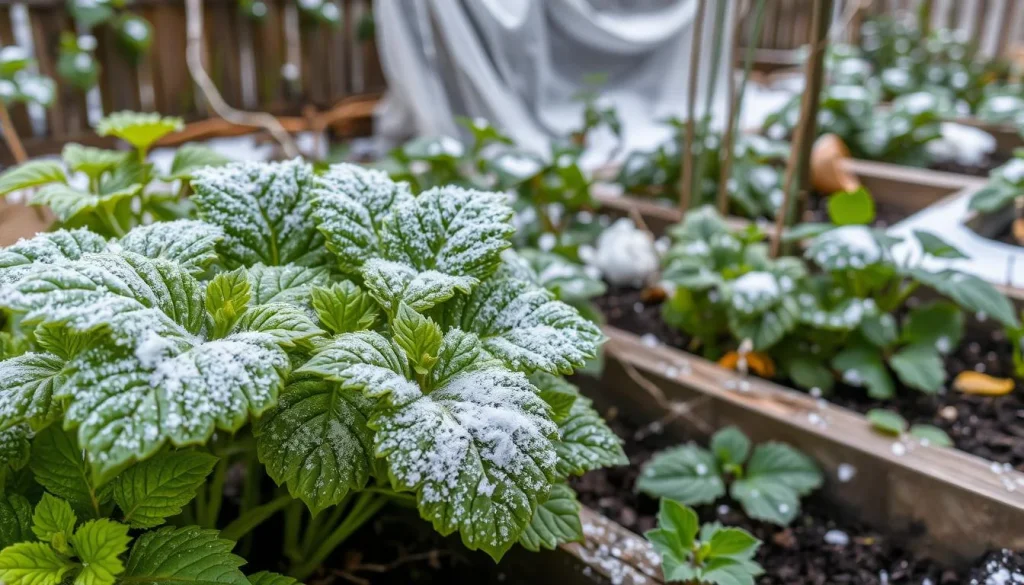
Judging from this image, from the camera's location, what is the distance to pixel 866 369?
1.48m

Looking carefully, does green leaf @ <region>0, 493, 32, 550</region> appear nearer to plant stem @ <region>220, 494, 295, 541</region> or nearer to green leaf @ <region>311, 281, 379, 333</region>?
plant stem @ <region>220, 494, 295, 541</region>

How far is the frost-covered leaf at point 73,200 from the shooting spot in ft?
3.15

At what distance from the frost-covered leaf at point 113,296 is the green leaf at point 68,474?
18 centimetres

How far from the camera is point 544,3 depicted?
330 cm

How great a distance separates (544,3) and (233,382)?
2980mm

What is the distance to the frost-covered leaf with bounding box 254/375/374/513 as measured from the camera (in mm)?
692

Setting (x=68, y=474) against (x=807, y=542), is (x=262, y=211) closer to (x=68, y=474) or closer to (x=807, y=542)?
(x=68, y=474)

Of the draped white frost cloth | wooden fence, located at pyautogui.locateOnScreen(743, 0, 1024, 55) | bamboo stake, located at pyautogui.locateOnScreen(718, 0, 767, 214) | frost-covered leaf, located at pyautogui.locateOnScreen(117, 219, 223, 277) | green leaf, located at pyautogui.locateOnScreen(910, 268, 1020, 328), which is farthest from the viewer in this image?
wooden fence, located at pyautogui.locateOnScreen(743, 0, 1024, 55)

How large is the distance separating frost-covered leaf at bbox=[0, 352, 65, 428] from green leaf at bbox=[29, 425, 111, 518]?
0.29ft

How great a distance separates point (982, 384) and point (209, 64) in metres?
3.23

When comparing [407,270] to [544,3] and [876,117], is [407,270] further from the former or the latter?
[544,3]

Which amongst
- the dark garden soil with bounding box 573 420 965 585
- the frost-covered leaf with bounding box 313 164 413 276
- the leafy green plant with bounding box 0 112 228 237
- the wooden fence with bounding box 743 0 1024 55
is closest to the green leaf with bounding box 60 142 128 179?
the leafy green plant with bounding box 0 112 228 237

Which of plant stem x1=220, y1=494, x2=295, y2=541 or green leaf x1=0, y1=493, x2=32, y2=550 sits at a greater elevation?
green leaf x1=0, y1=493, x2=32, y2=550

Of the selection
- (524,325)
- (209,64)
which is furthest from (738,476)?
(209,64)
